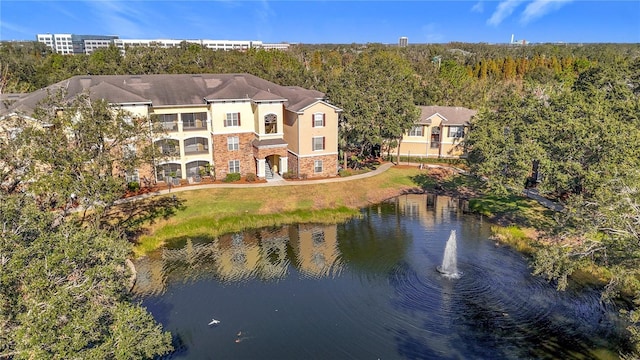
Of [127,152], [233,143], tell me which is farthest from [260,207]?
[127,152]

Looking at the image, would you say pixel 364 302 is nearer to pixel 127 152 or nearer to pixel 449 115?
pixel 127 152

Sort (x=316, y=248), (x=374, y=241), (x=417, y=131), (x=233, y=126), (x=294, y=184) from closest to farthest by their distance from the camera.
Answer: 1. (x=316, y=248)
2. (x=374, y=241)
3. (x=294, y=184)
4. (x=233, y=126)
5. (x=417, y=131)

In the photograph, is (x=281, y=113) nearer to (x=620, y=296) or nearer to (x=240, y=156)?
(x=240, y=156)

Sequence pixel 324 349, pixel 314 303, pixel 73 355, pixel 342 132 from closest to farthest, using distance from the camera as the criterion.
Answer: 1. pixel 73 355
2. pixel 324 349
3. pixel 314 303
4. pixel 342 132

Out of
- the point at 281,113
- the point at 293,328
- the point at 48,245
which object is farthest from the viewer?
the point at 281,113

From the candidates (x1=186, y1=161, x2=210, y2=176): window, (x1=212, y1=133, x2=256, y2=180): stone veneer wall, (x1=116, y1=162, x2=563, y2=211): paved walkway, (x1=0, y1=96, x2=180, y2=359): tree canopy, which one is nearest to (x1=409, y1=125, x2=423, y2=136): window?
(x1=116, y1=162, x2=563, y2=211): paved walkway

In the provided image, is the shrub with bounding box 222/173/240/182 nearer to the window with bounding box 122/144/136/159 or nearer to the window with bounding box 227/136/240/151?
the window with bounding box 227/136/240/151

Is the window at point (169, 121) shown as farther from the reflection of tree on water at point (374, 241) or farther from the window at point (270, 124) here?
the reflection of tree on water at point (374, 241)

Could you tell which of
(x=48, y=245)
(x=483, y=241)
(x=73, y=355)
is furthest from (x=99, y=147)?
(x=483, y=241)
